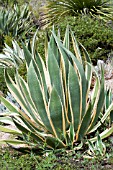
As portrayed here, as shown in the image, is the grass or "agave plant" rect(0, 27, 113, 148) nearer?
the grass

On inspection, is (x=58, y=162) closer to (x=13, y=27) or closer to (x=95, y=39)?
(x=95, y=39)

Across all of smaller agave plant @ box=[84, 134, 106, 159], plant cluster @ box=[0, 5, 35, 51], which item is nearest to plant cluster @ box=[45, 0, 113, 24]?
plant cluster @ box=[0, 5, 35, 51]

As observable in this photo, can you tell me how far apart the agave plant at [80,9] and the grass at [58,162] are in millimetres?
7581

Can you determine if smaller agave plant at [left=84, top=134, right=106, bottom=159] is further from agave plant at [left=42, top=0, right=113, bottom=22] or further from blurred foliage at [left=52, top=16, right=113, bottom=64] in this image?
agave plant at [left=42, top=0, right=113, bottom=22]

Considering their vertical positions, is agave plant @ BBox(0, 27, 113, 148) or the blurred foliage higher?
agave plant @ BBox(0, 27, 113, 148)

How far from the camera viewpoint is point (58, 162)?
13.0 ft

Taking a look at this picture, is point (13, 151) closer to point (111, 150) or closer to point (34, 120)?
point (34, 120)

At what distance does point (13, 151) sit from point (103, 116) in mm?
1111

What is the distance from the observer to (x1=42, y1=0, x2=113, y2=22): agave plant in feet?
37.1

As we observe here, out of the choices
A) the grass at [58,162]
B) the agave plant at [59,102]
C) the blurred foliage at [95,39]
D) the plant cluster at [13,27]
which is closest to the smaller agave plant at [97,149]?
the grass at [58,162]

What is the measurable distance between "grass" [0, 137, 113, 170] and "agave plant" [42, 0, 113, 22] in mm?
7581

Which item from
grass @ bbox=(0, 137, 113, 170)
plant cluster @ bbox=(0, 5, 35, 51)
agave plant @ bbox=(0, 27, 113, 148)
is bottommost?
plant cluster @ bbox=(0, 5, 35, 51)

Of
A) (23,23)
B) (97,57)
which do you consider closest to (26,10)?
(23,23)

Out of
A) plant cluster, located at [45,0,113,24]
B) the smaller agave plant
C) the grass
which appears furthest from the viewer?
plant cluster, located at [45,0,113,24]
